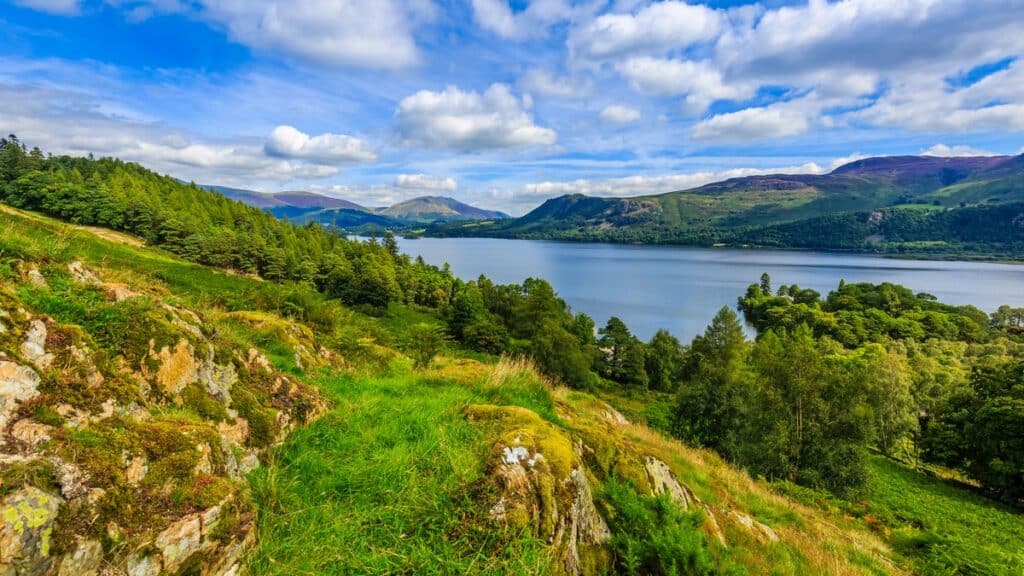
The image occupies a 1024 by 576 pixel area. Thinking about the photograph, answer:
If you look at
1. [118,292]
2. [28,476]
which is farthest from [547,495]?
[118,292]

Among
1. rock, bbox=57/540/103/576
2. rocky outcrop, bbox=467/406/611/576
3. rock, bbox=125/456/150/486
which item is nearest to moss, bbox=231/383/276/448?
rock, bbox=125/456/150/486

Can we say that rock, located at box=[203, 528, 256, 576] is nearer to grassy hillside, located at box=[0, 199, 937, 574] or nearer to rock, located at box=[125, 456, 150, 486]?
grassy hillside, located at box=[0, 199, 937, 574]

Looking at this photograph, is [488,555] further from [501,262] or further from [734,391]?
[501,262]

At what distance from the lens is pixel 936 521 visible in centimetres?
2095

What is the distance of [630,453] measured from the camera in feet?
23.0

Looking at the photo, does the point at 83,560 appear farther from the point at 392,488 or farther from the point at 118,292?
the point at 118,292

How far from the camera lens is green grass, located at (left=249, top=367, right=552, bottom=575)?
4.02m

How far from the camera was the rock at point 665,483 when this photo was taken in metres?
6.66

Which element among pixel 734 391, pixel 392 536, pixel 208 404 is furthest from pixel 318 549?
pixel 734 391

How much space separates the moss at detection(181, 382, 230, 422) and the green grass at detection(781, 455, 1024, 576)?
12.9 metres

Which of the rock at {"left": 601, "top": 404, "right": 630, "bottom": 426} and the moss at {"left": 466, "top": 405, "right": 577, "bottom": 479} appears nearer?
the moss at {"left": 466, "top": 405, "right": 577, "bottom": 479}

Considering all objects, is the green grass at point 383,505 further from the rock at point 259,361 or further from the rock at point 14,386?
the rock at point 14,386

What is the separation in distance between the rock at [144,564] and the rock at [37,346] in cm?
202

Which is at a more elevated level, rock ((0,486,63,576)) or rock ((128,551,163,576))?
rock ((0,486,63,576))
